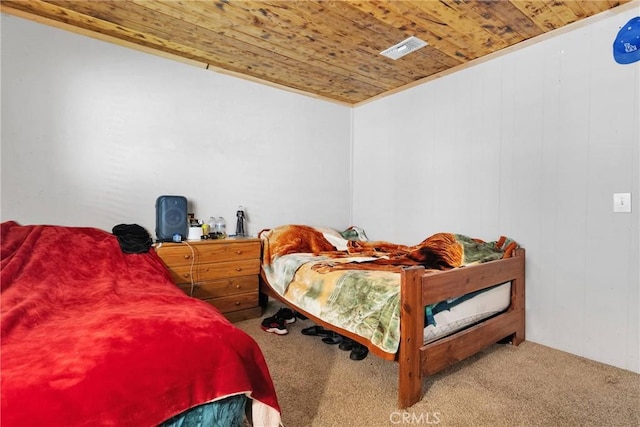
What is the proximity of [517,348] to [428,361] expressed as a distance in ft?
3.36

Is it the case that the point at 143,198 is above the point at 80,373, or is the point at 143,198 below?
above

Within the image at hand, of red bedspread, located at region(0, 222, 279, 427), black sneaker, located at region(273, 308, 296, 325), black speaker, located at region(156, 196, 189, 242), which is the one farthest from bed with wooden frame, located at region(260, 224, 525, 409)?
black speaker, located at region(156, 196, 189, 242)

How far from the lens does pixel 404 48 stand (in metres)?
2.48

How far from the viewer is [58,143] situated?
2.30m

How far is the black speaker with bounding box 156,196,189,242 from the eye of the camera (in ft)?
8.44

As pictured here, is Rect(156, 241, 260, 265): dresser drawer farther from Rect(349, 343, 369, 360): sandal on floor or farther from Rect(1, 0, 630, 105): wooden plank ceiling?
Rect(1, 0, 630, 105): wooden plank ceiling

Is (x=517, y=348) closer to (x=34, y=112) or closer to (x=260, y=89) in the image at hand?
(x=260, y=89)

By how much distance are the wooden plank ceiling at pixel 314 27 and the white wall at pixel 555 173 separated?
0.26 meters

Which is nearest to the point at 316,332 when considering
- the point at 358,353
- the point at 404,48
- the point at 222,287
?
the point at 358,353

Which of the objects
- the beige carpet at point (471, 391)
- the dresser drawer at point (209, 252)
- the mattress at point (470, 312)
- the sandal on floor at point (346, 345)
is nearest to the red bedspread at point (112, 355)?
the beige carpet at point (471, 391)

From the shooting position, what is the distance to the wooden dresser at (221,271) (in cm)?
242

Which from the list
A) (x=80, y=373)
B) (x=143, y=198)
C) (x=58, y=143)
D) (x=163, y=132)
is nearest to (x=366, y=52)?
(x=163, y=132)

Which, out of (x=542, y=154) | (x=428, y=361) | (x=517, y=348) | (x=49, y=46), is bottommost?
(x=517, y=348)

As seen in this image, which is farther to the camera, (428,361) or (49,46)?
(49,46)
